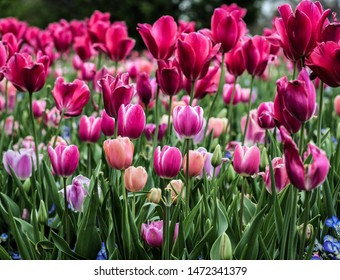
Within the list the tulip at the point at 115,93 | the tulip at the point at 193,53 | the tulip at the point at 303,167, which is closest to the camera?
the tulip at the point at 303,167

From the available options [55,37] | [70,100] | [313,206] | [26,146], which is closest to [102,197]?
[70,100]

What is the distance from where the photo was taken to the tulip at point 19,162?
199 cm

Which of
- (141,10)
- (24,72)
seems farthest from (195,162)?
(141,10)

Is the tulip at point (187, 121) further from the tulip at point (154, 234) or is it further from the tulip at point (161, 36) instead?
the tulip at point (161, 36)

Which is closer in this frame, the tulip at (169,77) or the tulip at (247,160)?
the tulip at (247,160)

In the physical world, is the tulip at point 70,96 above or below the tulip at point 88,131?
above

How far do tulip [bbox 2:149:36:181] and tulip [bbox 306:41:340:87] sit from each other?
1.08m

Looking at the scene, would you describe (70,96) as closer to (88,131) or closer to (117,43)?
(88,131)

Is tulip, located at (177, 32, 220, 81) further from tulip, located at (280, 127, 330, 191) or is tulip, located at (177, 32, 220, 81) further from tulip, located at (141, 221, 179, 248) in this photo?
tulip, located at (280, 127, 330, 191)

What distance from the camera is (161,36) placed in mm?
1950

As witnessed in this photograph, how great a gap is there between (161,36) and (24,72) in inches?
19.2

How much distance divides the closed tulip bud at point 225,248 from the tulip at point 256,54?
102 centimetres

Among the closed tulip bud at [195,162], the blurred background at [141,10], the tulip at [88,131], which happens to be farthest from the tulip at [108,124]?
the blurred background at [141,10]
